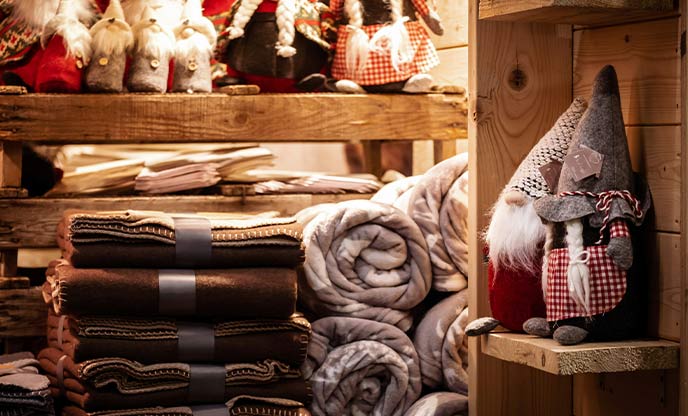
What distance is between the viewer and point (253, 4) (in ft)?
9.23

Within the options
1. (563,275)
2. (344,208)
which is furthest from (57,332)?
(563,275)

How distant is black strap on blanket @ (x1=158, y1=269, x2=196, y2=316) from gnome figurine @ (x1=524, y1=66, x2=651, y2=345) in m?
0.71

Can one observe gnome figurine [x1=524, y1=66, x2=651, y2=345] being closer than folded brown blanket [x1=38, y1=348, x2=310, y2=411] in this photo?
Yes

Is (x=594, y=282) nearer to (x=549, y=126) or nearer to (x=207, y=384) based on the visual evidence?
(x=549, y=126)

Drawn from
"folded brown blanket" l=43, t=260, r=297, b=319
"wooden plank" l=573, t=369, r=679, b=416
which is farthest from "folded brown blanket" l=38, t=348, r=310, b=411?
"wooden plank" l=573, t=369, r=679, b=416

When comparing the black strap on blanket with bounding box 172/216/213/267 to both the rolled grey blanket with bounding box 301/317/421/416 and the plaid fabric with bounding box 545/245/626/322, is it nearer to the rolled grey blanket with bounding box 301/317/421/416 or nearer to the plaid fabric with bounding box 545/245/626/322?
the rolled grey blanket with bounding box 301/317/421/416

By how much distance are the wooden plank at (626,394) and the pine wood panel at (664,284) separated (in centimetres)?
11

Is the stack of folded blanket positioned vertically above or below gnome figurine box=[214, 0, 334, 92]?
below

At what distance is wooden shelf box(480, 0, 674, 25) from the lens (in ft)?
5.98

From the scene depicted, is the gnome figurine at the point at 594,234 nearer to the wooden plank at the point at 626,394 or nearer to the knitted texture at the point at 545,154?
the knitted texture at the point at 545,154

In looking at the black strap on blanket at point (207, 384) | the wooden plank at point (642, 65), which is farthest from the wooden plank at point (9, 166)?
the wooden plank at point (642, 65)

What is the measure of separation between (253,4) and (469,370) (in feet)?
3.97

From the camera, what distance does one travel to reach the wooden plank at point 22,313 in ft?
8.43

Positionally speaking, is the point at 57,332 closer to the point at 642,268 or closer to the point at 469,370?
the point at 469,370
